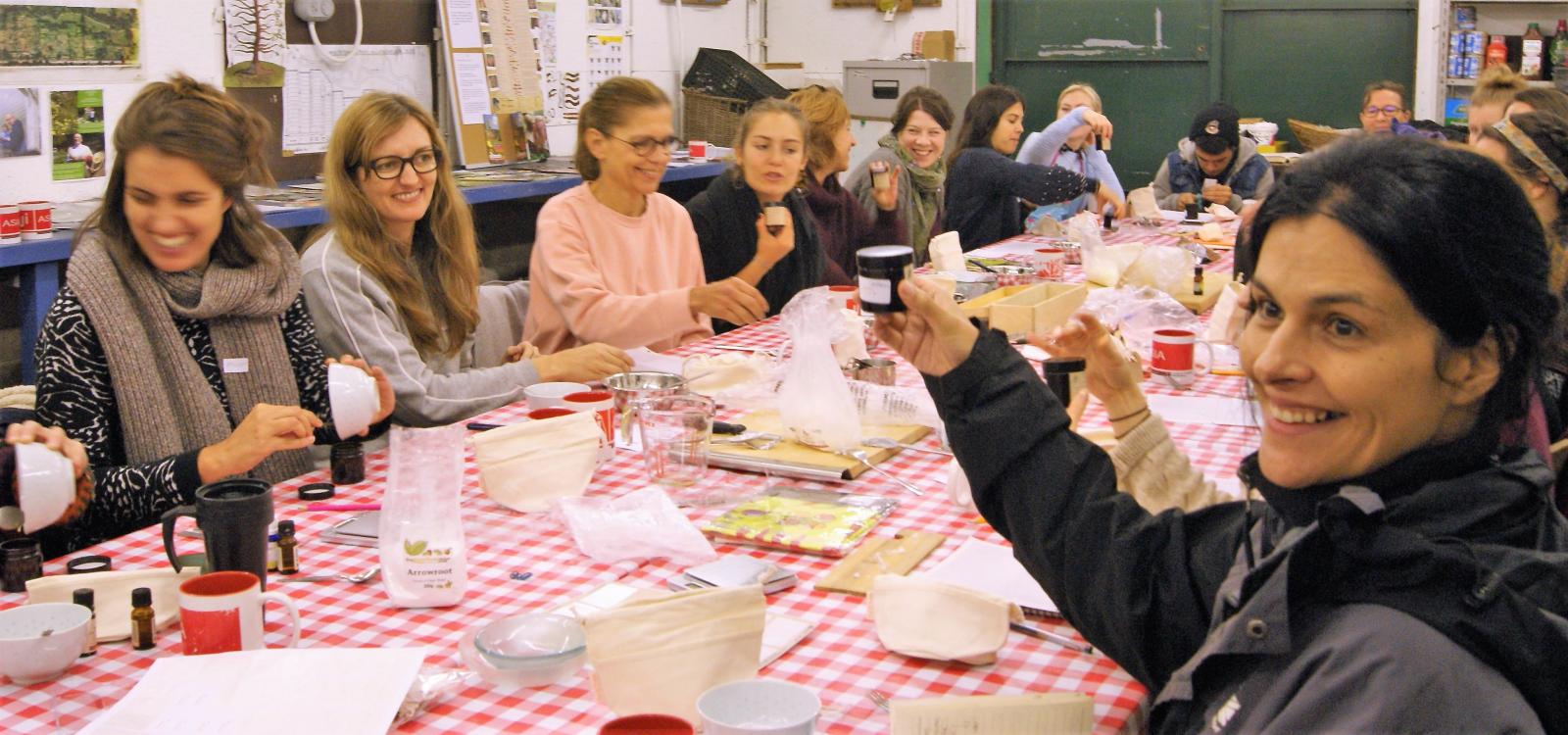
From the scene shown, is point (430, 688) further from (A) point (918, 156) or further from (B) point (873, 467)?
(A) point (918, 156)

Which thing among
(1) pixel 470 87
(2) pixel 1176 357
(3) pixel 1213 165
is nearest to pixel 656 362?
(2) pixel 1176 357

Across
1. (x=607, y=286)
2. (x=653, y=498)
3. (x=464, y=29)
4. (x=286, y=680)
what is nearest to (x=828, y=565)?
(x=653, y=498)

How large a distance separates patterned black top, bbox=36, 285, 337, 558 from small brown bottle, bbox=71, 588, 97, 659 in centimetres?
51

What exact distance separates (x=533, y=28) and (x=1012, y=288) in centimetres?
393

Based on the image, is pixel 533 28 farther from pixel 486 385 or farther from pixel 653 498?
pixel 653 498

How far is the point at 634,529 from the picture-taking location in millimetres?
1936

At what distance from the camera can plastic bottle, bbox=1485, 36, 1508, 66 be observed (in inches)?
307

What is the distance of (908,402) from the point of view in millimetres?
2525

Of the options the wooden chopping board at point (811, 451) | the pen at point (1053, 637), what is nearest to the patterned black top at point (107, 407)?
the wooden chopping board at point (811, 451)

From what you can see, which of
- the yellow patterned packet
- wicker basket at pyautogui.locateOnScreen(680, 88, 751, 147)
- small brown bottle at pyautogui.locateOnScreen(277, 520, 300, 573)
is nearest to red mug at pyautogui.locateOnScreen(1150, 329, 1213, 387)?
the yellow patterned packet

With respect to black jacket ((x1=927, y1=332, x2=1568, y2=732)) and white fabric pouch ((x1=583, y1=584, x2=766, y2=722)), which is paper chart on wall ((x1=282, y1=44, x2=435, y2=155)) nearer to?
white fabric pouch ((x1=583, y1=584, x2=766, y2=722))

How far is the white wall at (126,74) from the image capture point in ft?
15.5

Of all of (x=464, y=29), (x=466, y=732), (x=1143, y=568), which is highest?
(x=464, y=29)

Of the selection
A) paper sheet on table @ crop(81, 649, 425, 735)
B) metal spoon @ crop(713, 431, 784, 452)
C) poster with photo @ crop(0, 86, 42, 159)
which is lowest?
paper sheet on table @ crop(81, 649, 425, 735)
